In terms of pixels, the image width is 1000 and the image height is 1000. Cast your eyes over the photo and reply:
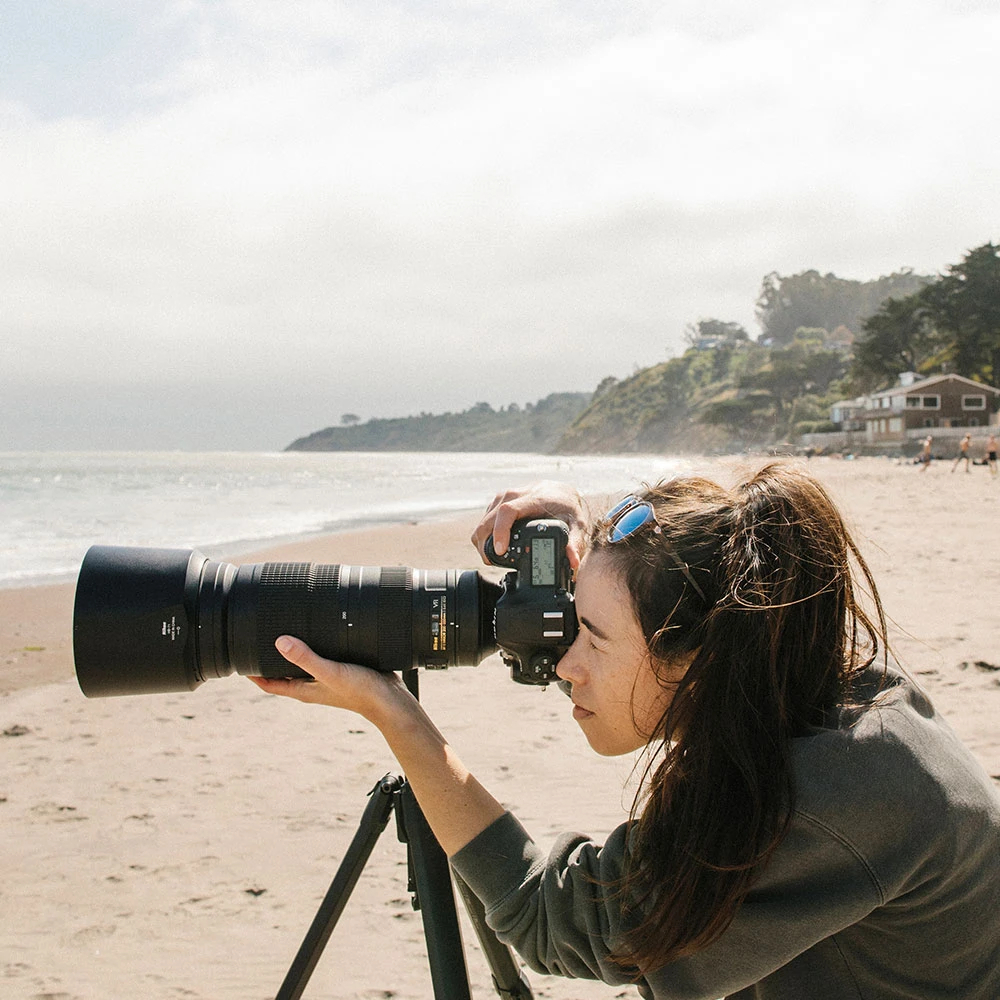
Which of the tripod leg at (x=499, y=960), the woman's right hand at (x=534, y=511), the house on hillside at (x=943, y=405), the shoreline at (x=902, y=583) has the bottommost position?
the shoreline at (x=902, y=583)

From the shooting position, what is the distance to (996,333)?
41.3 metres

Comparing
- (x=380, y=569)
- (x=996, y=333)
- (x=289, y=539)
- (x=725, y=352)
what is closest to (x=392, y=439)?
(x=725, y=352)

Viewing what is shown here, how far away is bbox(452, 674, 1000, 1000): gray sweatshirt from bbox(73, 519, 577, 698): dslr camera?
1.05 feet

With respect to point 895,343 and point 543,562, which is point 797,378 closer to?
point 895,343

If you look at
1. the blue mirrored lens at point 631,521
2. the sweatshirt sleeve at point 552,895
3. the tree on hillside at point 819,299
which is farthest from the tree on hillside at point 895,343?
the tree on hillside at point 819,299

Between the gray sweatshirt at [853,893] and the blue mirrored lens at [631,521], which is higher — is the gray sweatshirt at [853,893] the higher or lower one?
the lower one

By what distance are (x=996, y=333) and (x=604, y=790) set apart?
45.1m

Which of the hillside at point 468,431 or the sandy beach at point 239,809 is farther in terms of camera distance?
the hillside at point 468,431

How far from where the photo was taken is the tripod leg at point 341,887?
1.39 m

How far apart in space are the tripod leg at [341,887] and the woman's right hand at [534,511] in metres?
0.41

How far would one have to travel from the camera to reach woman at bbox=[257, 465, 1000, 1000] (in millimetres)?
863

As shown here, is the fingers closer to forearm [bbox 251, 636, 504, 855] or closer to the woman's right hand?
the woman's right hand

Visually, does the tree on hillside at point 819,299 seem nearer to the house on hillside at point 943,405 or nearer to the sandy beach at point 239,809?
the house on hillside at point 943,405

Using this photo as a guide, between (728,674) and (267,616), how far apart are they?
0.68 metres
